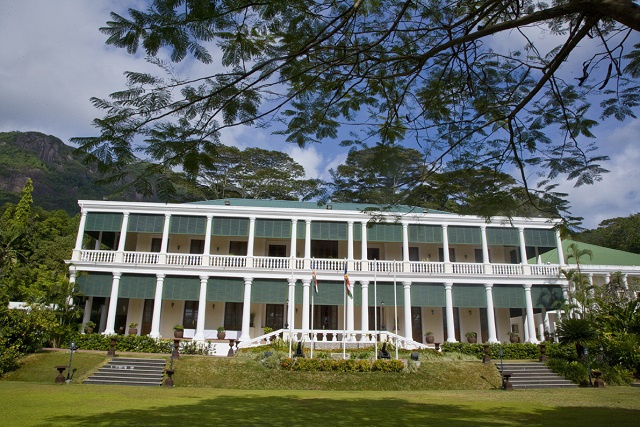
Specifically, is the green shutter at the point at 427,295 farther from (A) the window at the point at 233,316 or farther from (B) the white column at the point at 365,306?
(A) the window at the point at 233,316

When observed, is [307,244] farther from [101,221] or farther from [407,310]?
[101,221]

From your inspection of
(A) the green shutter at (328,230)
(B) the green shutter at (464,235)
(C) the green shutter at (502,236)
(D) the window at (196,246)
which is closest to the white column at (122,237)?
(D) the window at (196,246)

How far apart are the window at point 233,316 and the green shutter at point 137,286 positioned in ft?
13.8

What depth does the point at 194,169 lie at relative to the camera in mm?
5180

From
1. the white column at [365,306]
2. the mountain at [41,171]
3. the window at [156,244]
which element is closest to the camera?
the white column at [365,306]

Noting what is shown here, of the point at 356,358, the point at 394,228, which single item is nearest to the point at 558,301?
the point at 394,228

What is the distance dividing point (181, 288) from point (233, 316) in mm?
3575

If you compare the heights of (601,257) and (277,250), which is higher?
(601,257)

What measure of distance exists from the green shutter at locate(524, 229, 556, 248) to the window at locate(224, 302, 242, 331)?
1652cm

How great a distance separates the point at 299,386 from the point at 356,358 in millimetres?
3570

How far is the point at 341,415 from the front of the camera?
28.3 ft

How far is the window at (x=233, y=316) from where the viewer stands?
26.0m

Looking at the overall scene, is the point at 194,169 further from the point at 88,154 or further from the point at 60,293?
the point at 60,293

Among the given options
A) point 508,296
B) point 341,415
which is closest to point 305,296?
point 508,296
